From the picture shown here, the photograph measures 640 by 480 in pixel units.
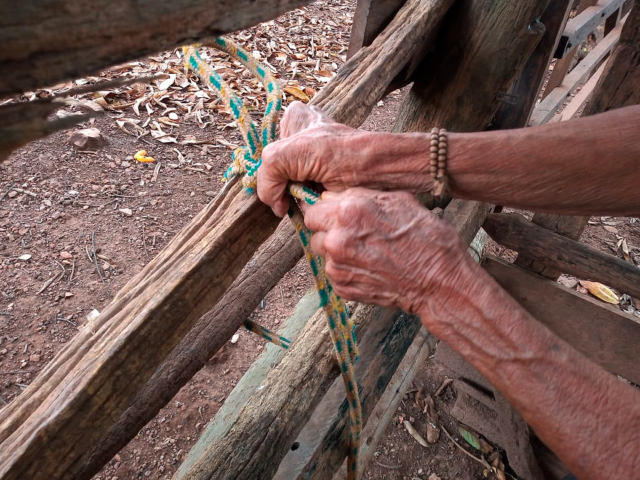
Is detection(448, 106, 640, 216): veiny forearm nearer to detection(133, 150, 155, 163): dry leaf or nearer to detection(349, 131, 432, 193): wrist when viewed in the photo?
detection(349, 131, 432, 193): wrist

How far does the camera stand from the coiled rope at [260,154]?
3.18 ft

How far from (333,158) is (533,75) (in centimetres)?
140

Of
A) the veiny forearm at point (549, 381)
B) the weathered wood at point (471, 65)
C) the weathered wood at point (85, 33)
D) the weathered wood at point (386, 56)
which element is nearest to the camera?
the weathered wood at point (85, 33)

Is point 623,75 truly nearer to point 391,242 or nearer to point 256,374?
point 391,242

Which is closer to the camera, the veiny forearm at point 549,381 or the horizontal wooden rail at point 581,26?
the veiny forearm at point 549,381

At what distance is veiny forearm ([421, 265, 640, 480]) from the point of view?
2.77 feet

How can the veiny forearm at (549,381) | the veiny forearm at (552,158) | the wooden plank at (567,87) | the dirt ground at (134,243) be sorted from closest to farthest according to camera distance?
1. the veiny forearm at (549,381)
2. the veiny forearm at (552,158)
3. the dirt ground at (134,243)
4. the wooden plank at (567,87)

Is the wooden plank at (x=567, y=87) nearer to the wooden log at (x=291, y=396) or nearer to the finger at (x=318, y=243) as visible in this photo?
the wooden log at (x=291, y=396)

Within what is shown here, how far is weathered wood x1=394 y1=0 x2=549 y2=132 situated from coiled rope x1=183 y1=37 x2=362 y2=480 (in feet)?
2.55

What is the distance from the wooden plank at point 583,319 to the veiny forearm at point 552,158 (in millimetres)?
1194

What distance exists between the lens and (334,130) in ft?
3.26

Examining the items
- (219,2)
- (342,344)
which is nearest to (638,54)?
(342,344)

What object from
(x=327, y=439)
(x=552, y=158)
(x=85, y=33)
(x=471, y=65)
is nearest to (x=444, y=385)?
(x=327, y=439)

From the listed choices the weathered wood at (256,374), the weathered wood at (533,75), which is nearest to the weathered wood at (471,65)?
the weathered wood at (533,75)
